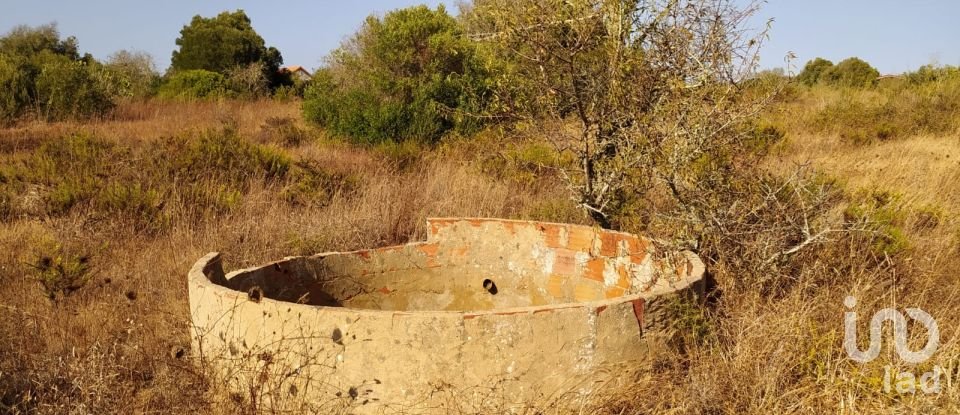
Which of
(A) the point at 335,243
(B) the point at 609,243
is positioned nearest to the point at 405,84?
(A) the point at 335,243

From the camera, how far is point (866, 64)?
21734mm

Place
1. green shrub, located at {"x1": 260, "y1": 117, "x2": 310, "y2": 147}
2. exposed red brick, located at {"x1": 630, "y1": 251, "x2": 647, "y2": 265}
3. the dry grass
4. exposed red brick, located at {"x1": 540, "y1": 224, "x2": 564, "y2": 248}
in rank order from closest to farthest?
the dry grass, exposed red brick, located at {"x1": 630, "y1": 251, "x2": 647, "y2": 265}, exposed red brick, located at {"x1": 540, "y1": 224, "x2": 564, "y2": 248}, green shrub, located at {"x1": 260, "y1": 117, "x2": 310, "y2": 147}

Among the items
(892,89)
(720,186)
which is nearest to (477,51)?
(720,186)

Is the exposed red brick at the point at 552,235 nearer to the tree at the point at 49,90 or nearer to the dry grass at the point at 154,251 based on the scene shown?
the dry grass at the point at 154,251

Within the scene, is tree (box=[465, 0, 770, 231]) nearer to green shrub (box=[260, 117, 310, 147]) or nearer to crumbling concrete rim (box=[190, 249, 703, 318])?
crumbling concrete rim (box=[190, 249, 703, 318])

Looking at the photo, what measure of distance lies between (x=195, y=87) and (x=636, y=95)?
16.2m

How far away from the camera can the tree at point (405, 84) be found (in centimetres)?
982

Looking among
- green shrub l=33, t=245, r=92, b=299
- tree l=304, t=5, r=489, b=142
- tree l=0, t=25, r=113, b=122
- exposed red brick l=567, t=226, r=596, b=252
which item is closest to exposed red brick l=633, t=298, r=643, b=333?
exposed red brick l=567, t=226, r=596, b=252

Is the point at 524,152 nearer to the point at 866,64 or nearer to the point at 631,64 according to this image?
the point at 631,64

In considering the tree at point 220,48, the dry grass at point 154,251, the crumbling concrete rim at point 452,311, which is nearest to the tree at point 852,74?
the dry grass at point 154,251

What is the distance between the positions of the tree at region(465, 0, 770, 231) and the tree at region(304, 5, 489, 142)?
4.83 metres

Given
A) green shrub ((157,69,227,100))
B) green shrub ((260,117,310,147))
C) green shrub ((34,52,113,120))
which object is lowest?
green shrub ((260,117,310,147))

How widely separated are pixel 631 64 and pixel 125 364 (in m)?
3.41

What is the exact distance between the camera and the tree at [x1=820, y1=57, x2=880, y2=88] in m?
17.3
